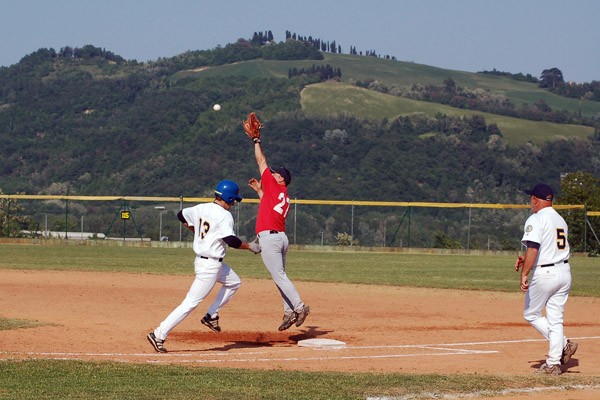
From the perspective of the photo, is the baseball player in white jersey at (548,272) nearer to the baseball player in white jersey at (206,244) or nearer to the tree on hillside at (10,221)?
the baseball player in white jersey at (206,244)

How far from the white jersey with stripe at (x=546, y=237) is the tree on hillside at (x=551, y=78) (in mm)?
160104

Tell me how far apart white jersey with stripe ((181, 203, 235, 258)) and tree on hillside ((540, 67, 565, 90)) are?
525ft

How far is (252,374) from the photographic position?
31.4 ft

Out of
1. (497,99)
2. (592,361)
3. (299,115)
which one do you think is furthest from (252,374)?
(497,99)

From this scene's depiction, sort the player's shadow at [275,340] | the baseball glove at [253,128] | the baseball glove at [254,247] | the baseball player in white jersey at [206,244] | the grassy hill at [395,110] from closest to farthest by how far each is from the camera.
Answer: the baseball player in white jersey at [206,244] < the baseball glove at [254,247] < the player's shadow at [275,340] < the baseball glove at [253,128] < the grassy hill at [395,110]

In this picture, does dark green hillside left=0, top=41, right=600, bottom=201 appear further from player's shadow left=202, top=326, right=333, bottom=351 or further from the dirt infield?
player's shadow left=202, top=326, right=333, bottom=351

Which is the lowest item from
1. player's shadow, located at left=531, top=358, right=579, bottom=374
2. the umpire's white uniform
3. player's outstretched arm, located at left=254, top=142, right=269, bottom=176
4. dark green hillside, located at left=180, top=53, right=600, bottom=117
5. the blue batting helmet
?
player's shadow, located at left=531, top=358, right=579, bottom=374

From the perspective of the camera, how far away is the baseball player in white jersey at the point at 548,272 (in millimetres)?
10328

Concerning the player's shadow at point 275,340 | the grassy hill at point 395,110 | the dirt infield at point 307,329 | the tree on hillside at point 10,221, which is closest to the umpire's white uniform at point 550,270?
the dirt infield at point 307,329

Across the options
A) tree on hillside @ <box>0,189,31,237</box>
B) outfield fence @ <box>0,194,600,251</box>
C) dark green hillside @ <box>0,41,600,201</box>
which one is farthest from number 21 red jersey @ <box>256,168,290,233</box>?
dark green hillside @ <box>0,41,600,201</box>

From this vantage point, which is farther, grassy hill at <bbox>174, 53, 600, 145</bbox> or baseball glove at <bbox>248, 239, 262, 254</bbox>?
grassy hill at <bbox>174, 53, 600, 145</bbox>

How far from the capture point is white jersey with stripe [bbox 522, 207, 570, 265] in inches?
408

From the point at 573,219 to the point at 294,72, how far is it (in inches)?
4240

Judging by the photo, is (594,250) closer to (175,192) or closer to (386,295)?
(386,295)
